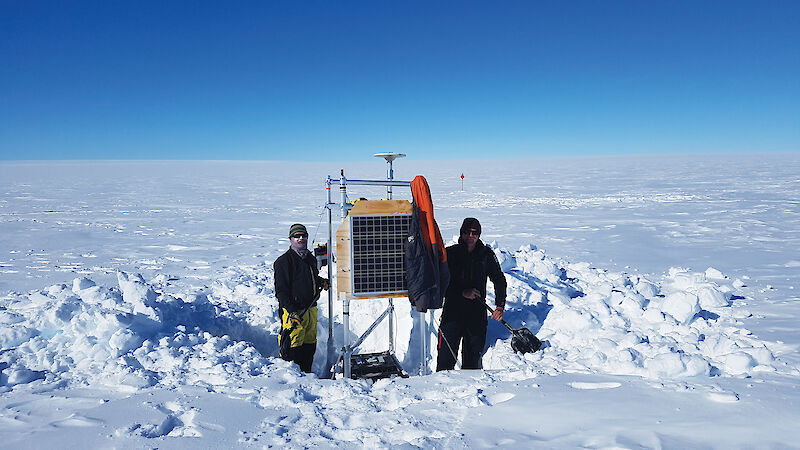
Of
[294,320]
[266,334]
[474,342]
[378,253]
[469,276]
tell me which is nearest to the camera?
[378,253]

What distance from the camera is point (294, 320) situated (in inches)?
162

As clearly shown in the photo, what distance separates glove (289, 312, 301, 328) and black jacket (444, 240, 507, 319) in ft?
4.66

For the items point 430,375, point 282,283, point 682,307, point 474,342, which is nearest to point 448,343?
point 474,342

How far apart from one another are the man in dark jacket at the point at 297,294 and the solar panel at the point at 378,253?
853 millimetres

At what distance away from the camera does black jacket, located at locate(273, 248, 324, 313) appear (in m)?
4.18

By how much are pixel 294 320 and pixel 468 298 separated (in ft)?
5.40

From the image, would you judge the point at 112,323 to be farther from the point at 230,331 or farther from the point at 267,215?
the point at 267,215

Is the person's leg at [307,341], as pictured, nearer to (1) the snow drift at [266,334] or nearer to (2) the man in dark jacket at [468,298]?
(1) the snow drift at [266,334]

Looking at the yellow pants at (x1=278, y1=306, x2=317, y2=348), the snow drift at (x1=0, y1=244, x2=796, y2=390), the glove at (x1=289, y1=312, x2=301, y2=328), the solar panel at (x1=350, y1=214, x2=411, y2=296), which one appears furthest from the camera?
the yellow pants at (x1=278, y1=306, x2=317, y2=348)

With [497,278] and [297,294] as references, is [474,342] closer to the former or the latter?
[497,278]

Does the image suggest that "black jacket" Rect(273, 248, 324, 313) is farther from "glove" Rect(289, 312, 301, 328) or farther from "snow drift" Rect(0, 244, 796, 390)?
"snow drift" Rect(0, 244, 796, 390)

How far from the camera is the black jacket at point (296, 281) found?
13.7ft

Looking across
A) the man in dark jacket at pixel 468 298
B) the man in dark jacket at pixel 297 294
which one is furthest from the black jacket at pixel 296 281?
the man in dark jacket at pixel 468 298

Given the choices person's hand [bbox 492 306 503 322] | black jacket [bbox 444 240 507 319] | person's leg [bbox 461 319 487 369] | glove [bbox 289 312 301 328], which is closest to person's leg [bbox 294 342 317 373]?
glove [bbox 289 312 301 328]
